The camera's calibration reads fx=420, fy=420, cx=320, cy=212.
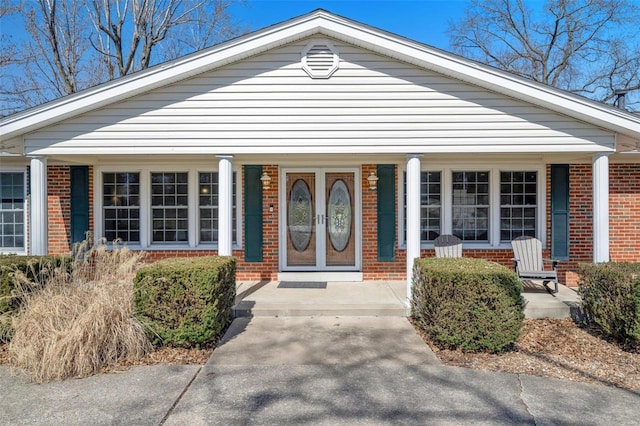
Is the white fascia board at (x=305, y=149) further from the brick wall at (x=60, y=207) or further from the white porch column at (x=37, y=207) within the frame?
the brick wall at (x=60, y=207)

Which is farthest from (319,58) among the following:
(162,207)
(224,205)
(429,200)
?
(162,207)

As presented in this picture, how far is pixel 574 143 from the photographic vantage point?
252 inches

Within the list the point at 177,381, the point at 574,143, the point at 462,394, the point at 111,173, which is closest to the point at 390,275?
the point at 574,143

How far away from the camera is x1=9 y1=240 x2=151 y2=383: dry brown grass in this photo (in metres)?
4.28

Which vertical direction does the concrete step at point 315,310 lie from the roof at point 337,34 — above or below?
below

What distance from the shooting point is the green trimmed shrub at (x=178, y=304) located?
492 cm

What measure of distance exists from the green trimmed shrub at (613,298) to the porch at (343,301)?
0.67m

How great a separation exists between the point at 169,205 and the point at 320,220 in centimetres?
311

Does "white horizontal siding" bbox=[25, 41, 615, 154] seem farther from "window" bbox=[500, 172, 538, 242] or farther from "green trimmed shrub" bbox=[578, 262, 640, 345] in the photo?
A: "window" bbox=[500, 172, 538, 242]

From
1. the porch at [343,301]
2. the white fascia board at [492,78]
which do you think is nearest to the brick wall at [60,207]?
the porch at [343,301]

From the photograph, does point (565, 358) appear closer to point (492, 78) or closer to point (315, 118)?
point (492, 78)

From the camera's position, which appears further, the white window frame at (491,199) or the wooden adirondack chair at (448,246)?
the white window frame at (491,199)

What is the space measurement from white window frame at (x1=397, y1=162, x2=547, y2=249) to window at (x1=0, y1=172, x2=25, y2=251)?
781cm

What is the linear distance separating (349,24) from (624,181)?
6436mm
